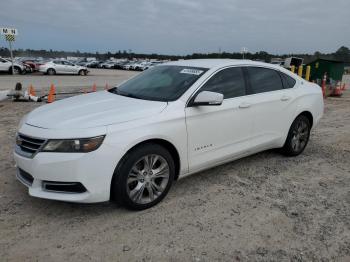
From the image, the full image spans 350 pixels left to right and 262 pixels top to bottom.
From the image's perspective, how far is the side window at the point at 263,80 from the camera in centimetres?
480

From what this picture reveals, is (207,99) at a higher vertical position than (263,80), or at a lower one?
lower

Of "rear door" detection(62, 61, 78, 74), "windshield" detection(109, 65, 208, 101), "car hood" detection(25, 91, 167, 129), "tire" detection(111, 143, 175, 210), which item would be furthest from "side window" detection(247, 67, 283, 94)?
"rear door" detection(62, 61, 78, 74)

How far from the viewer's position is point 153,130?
3.54 meters

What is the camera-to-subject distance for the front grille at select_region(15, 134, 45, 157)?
3336 millimetres

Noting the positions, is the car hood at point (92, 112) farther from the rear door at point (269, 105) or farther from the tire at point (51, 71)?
the tire at point (51, 71)

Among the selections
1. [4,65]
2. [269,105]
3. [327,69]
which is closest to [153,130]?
[269,105]

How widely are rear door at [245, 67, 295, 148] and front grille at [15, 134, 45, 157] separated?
2741 mm

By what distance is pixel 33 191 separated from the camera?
3.38 m

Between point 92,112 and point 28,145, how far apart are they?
0.73 m

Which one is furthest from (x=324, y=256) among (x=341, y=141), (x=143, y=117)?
(x=341, y=141)

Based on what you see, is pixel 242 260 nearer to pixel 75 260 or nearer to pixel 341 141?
pixel 75 260

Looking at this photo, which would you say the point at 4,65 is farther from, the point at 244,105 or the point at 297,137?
the point at 244,105

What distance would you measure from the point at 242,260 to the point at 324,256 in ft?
2.48

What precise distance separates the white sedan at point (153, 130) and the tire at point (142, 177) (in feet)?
0.03
